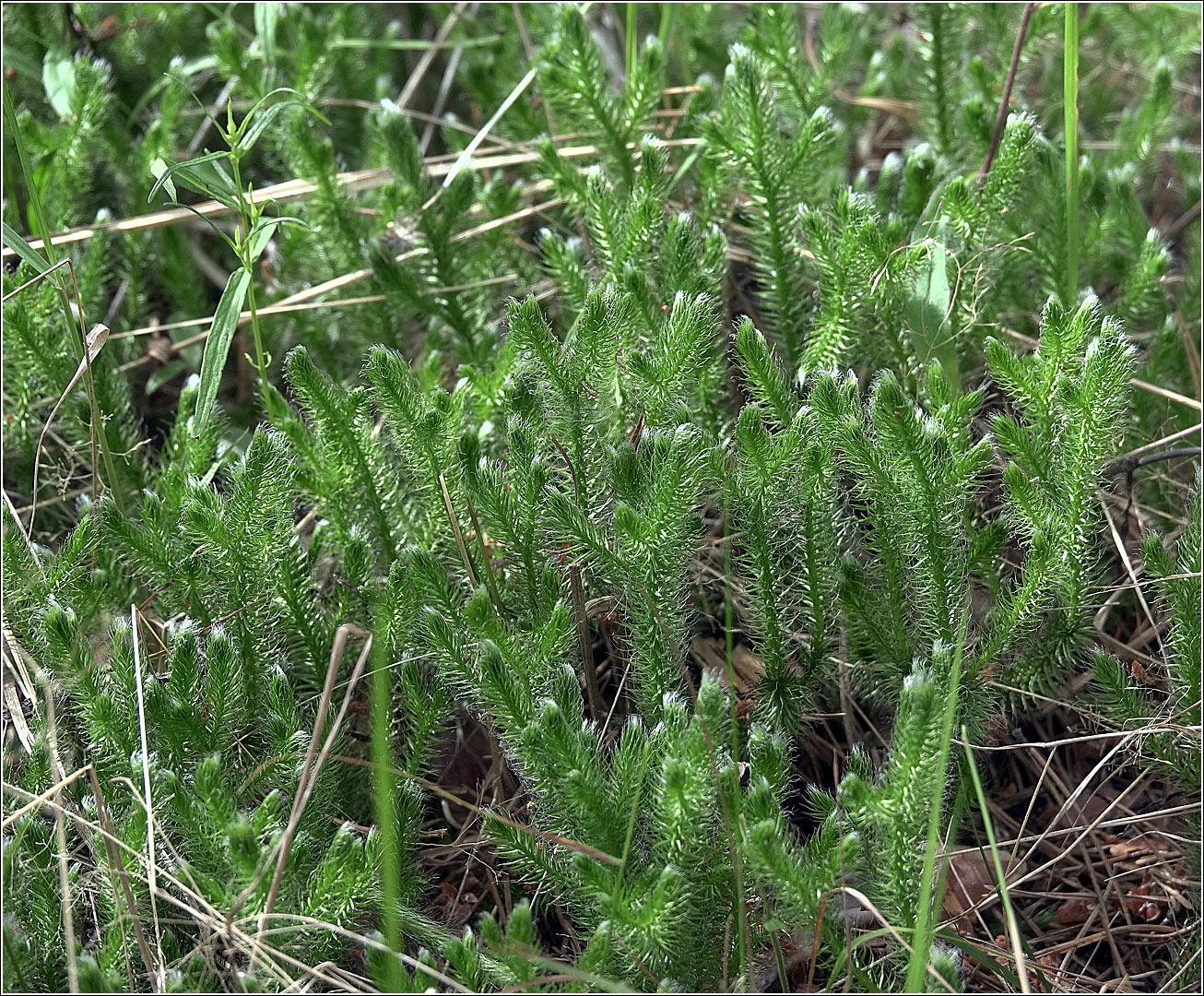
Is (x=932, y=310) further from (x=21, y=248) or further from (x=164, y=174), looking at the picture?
(x=21, y=248)

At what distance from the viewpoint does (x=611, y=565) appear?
5.76ft

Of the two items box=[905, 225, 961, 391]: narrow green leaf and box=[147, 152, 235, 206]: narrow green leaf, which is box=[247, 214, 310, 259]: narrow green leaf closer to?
box=[147, 152, 235, 206]: narrow green leaf

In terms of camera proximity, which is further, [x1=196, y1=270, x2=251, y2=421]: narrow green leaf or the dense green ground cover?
[x1=196, y1=270, x2=251, y2=421]: narrow green leaf

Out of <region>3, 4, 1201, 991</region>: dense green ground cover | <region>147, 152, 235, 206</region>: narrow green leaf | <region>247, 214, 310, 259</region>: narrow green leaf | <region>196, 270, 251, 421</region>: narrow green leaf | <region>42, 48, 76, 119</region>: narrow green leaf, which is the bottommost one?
<region>3, 4, 1201, 991</region>: dense green ground cover

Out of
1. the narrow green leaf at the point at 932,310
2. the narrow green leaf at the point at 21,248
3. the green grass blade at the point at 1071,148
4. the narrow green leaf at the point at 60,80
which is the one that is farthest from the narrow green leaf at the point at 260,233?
the green grass blade at the point at 1071,148

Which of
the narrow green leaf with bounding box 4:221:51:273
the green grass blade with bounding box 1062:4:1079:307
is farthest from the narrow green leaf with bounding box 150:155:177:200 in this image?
the green grass blade with bounding box 1062:4:1079:307

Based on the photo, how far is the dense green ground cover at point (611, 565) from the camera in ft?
5.05

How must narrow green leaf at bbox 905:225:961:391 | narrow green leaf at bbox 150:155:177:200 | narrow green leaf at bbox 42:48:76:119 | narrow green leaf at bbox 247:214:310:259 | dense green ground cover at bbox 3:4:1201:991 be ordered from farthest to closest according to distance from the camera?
narrow green leaf at bbox 42:48:76:119 → narrow green leaf at bbox 905:225:961:391 → narrow green leaf at bbox 247:214:310:259 → narrow green leaf at bbox 150:155:177:200 → dense green ground cover at bbox 3:4:1201:991

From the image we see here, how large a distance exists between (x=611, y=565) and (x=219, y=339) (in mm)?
803

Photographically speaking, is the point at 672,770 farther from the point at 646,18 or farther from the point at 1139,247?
the point at 646,18

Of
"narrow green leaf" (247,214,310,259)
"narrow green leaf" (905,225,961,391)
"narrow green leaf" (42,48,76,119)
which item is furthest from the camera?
"narrow green leaf" (42,48,76,119)

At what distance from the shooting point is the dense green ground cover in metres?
1.54

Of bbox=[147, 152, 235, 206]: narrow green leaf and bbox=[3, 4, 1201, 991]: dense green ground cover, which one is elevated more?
bbox=[147, 152, 235, 206]: narrow green leaf

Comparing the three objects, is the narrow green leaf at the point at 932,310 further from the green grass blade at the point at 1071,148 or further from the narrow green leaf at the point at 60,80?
the narrow green leaf at the point at 60,80
